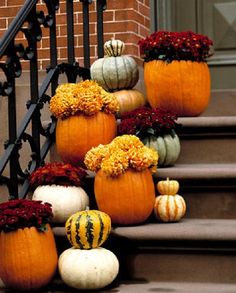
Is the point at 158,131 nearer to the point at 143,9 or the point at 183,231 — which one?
the point at 183,231

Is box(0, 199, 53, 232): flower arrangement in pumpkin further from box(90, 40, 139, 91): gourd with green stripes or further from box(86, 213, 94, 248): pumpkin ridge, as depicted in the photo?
box(90, 40, 139, 91): gourd with green stripes

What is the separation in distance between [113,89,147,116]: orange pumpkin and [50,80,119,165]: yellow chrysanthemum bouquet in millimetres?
408

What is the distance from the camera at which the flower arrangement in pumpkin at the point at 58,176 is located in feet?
12.6

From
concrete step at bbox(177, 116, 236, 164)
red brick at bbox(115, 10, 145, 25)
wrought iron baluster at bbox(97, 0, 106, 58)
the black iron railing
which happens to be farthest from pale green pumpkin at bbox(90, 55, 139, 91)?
red brick at bbox(115, 10, 145, 25)

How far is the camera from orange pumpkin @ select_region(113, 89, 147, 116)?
4.63 metres

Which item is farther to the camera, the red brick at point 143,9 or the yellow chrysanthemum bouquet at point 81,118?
the red brick at point 143,9

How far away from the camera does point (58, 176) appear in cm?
385

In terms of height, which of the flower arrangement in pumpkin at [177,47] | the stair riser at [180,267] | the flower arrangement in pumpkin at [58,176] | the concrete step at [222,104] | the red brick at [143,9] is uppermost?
the red brick at [143,9]

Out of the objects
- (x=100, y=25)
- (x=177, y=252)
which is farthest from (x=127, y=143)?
(x=100, y=25)

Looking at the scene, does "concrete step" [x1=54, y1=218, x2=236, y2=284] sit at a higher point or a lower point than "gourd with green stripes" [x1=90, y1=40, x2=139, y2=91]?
lower

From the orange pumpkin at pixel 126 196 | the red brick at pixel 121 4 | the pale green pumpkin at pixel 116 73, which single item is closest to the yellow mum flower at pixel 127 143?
the orange pumpkin at pixel 126 196

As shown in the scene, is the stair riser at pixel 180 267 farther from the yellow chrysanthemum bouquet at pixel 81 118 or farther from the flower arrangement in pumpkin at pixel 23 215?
the yellow chrysanthemum bouquet at pixel 81 118

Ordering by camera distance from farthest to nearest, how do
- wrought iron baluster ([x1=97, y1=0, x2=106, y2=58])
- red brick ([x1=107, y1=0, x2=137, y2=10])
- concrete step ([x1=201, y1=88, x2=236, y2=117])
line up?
red brick ([x1=107, y1=0, x2=137, y2=10]), wrought iron baluster ([x1=97, y1=0, x2=106, y2=58]), concrete step ([x1=201, y1=88, x2=236, y2=117])

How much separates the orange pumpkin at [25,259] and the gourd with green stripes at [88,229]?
144 millimetres
